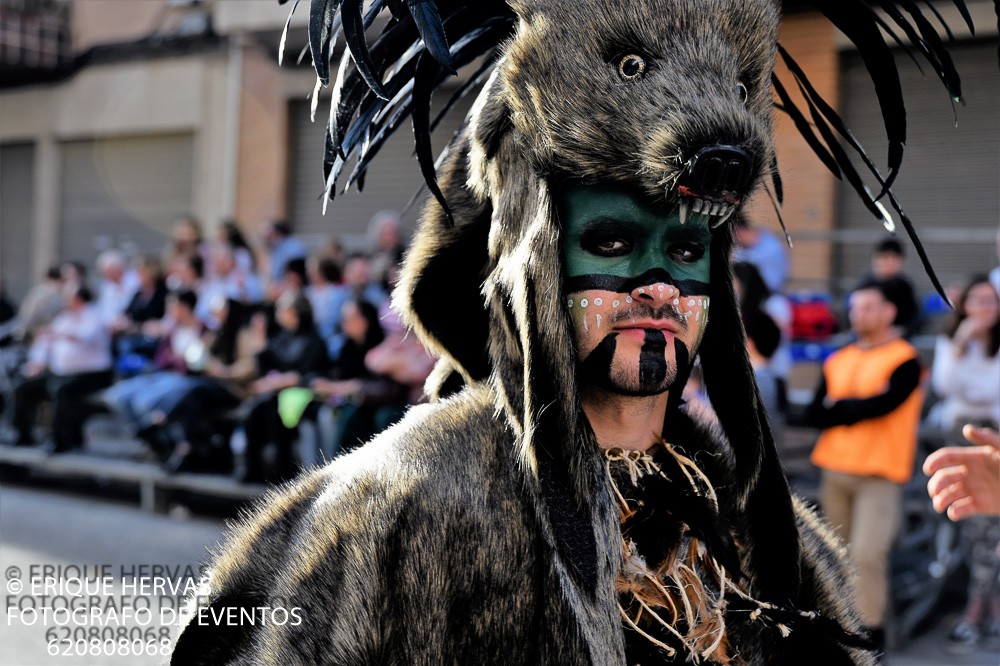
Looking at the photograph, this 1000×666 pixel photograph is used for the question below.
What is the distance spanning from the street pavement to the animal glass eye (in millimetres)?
2137

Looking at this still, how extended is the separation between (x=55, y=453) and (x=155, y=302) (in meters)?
1.59

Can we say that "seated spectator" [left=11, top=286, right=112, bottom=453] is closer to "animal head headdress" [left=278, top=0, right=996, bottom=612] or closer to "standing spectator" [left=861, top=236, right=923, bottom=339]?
"standing spectator" [left=861, top=236, right=923, bottom=339]

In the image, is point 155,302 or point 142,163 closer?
point 155,302

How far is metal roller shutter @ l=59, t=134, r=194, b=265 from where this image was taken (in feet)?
55.4

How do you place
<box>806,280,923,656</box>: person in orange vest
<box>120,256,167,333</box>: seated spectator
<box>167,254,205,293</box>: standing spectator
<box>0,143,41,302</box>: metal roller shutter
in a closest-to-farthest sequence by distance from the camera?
<box>806,280,923,656</box>: person in orange vest
<box>167,254,205,293</box>: standing spectator
<box>120,256,167,333</box>: seated spectator
<box>0,143,41,302</box>: metal roller shutter

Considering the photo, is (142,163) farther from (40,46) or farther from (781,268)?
(781,268)

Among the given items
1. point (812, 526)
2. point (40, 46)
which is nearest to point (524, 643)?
point (812, 526)

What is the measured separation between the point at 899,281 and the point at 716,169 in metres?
4.00

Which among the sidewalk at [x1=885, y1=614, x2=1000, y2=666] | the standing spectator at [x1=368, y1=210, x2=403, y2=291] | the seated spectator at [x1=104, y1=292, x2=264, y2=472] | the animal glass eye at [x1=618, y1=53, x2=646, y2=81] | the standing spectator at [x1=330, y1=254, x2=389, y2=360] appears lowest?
the sidewalk at [x1=885, y1=614, x2=1000, y2=666]

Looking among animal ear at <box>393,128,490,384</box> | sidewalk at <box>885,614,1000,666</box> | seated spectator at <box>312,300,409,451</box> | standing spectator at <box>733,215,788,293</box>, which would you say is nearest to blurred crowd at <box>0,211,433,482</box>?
seated spectator at <box>312,300,409,451</box>

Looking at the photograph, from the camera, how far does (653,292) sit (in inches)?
75.0

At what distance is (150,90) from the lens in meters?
16.9

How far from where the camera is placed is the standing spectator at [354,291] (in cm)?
749

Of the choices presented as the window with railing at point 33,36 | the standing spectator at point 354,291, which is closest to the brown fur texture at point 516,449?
the standing spectator at point 354,291
